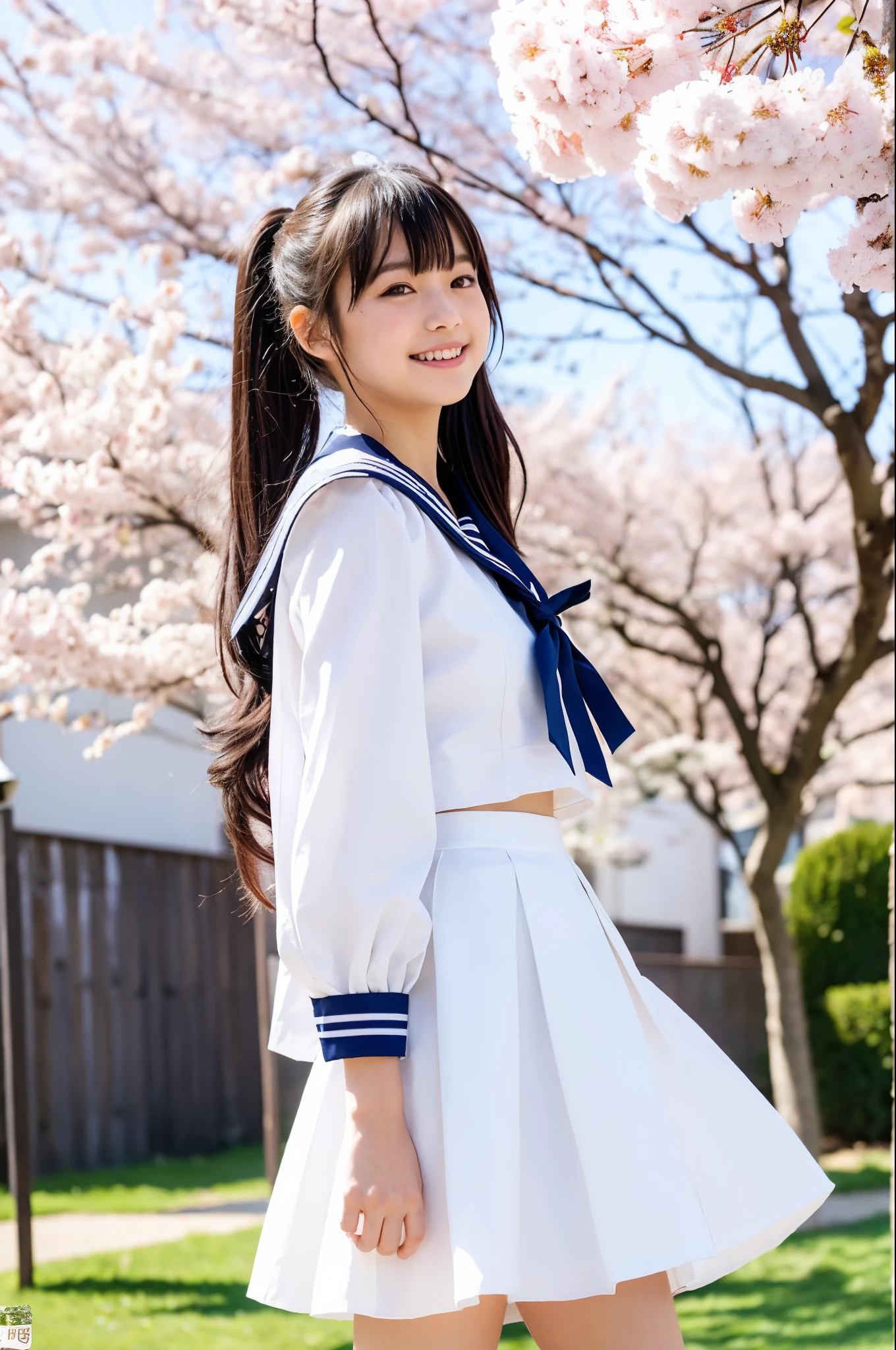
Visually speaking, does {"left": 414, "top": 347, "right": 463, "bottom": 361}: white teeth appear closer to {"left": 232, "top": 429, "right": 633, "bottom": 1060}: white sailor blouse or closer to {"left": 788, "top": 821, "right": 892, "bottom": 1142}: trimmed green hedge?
{"left": 232, "top": 429, "right": 633, "bottom": 1060}: white sailor blouse

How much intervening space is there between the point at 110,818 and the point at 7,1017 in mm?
4016

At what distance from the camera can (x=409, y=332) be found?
1443 millimetres

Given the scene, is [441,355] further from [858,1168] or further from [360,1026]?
[858,1168]

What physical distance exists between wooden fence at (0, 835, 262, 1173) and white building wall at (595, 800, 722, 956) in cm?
848

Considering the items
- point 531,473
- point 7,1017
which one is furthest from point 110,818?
point 7,1017

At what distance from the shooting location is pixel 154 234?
5.36 meters

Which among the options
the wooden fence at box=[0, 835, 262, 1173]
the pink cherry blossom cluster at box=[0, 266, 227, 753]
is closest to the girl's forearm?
the pink cherry blossom cluster at box=[0, 266, 227, 753]

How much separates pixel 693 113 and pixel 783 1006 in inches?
217

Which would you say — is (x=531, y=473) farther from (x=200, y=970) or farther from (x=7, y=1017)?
(x=7, y=1017)

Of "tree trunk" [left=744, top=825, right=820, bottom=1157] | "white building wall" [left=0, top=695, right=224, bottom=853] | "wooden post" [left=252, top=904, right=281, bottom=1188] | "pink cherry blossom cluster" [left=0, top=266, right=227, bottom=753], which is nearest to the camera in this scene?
"pink cherry blossom cluster" [left=0, top=266, right=227, bottom=753]

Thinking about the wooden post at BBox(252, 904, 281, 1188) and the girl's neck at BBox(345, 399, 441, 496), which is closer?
the girl's neck at BBox(345, 399, 441, 496)

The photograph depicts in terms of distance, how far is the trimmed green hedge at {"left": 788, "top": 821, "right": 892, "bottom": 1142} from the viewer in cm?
856

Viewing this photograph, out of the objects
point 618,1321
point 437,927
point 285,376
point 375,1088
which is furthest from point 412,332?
point 618,1321

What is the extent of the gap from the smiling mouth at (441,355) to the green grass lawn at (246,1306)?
9.87 feet
